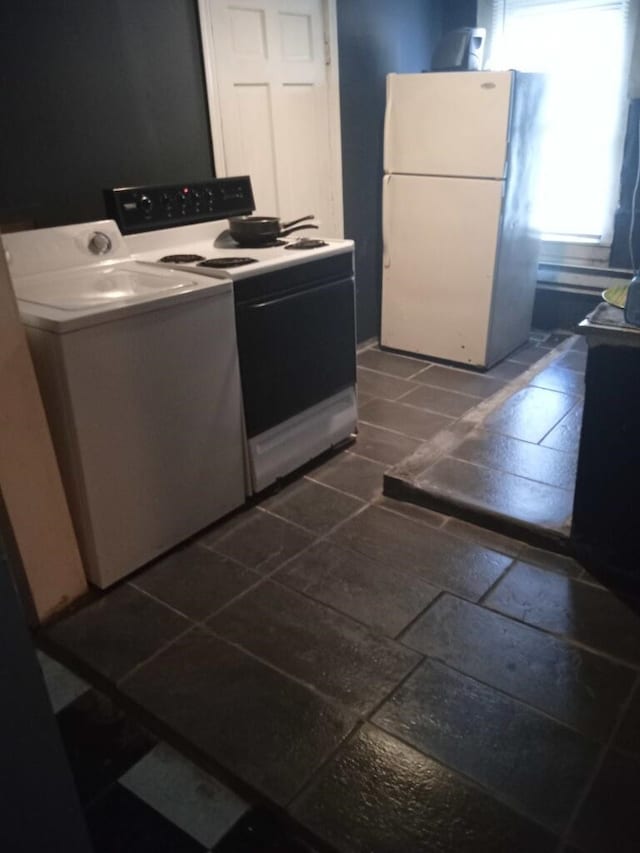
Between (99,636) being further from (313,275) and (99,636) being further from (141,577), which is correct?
(313,275)

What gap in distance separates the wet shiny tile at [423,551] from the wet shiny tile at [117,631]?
2.12ft

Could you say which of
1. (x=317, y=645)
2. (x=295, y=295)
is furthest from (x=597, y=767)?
(x=295, y=295)

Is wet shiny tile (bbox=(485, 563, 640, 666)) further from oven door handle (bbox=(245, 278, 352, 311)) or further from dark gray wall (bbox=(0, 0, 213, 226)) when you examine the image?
dark gray wall (bbox=(0, 0, 213, 226))

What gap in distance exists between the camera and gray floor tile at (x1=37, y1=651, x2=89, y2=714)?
1792 mm

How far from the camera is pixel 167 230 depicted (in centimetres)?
267

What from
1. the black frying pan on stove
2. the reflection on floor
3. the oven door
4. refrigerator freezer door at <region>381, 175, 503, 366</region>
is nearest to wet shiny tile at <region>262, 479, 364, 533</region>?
the reflection on floor

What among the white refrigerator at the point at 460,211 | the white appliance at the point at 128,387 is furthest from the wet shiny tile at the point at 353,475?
the white refrigerator at the point at 460,211

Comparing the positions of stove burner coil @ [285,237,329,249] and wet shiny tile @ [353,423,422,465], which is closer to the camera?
stove burner coil @ [285,237,329,249]

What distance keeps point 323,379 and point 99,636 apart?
1.27 m

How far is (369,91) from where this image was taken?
368cm

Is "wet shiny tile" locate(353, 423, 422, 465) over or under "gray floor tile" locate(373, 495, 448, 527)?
over

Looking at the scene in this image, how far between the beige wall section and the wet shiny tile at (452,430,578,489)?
4.94 ft

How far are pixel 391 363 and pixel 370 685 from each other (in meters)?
2.42

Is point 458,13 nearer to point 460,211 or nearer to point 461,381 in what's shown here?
point 460,211
